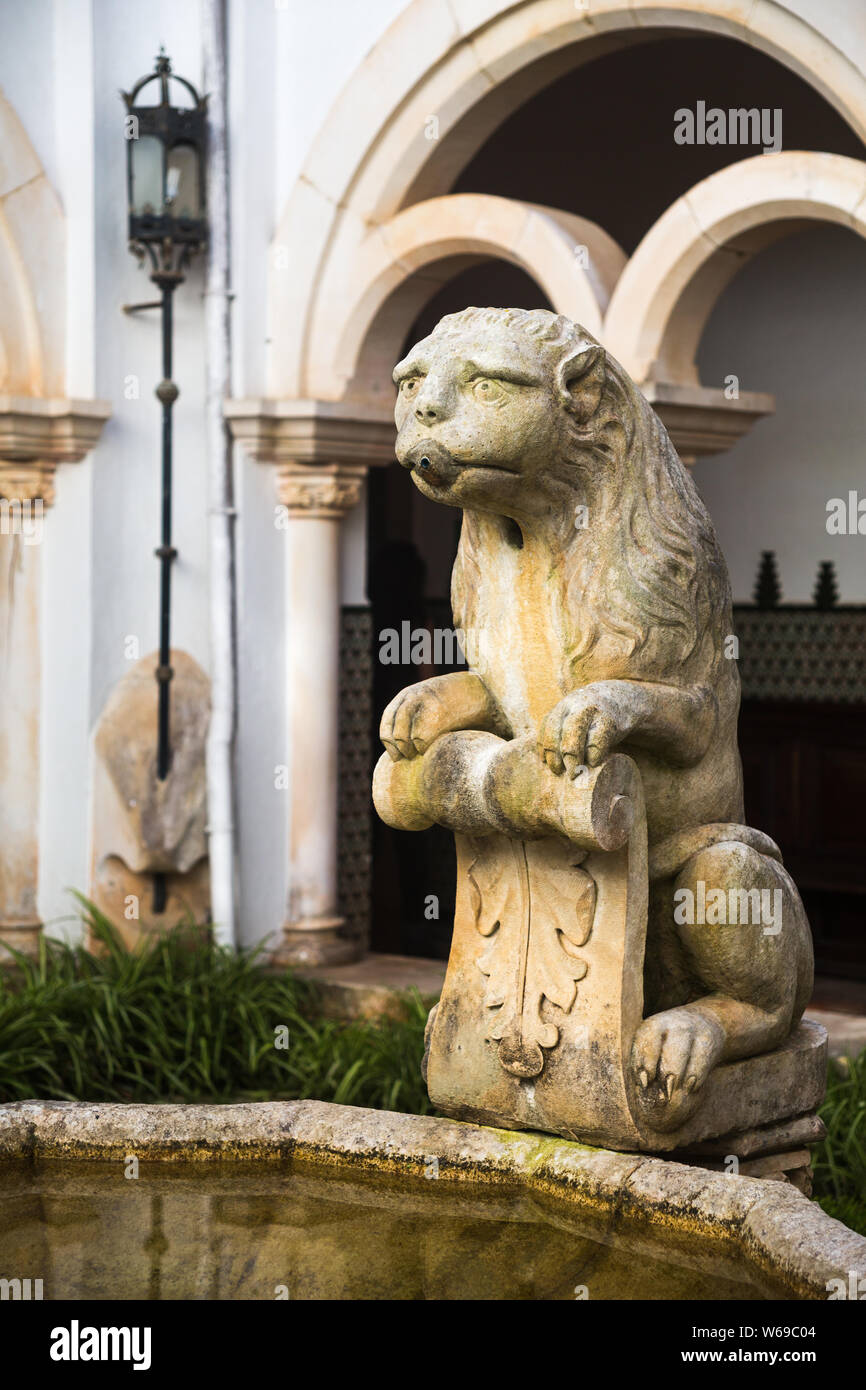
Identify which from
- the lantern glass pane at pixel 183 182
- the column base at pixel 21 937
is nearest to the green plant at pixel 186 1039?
the column base at pixel 21 937

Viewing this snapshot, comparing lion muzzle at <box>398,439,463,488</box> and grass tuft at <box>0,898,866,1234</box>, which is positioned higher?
lion muzzle at <box>398,439,463,488</box>

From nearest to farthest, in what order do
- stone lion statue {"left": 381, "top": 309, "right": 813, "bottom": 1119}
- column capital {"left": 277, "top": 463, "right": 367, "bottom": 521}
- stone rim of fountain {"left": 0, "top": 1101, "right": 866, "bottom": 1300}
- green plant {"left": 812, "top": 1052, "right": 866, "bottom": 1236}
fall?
stone rim of fountain {"left": 0, "top": 1101, "right": 866, "bottom": 1300} → stone lion statue {"left": 381, "top": 309, "right": 813, "bottom": 1119} → green plant {"left": 812, "top": 1052, "right": 866, "bottom": 1236} → column capital {"left": 277, "top": 463, "right": 367, "bottom": 521}

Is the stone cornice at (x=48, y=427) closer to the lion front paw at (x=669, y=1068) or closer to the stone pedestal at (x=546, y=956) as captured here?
the stone pedestal at (x=546, y=956)

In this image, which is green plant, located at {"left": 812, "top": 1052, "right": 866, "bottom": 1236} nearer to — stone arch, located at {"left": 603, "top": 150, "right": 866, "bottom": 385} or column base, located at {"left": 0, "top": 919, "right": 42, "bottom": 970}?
stone arch, located at {"left": 603, "top": 150, "right": 866, "bottom": 385}

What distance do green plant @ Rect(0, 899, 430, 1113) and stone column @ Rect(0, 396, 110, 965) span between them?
42cm

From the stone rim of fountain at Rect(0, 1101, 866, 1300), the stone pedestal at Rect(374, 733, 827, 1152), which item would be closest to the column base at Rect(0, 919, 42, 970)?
the stone rim of fountain at Rect(0, 1101, 866, 1300)

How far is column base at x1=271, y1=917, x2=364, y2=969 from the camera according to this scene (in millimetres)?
6707

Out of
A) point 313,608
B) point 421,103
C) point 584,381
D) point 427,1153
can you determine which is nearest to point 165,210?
point 421,103

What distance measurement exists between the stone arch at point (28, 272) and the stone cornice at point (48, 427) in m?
0.12

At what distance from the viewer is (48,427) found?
662cm

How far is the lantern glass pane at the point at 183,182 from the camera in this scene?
6617mm
